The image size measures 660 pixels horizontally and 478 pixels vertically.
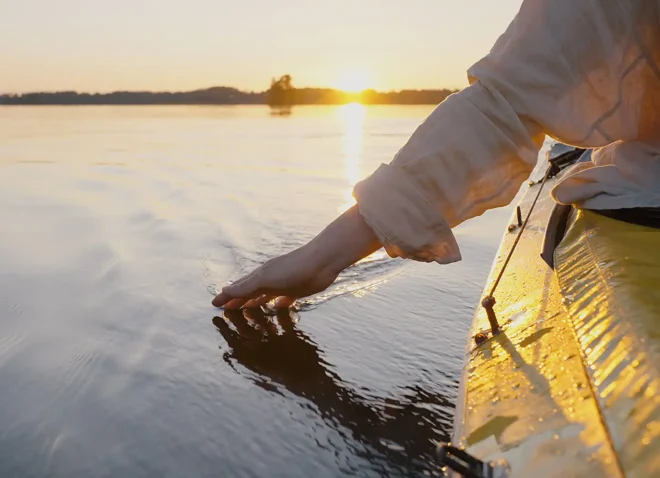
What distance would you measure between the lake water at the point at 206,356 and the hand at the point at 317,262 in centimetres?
35

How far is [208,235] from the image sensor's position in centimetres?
403

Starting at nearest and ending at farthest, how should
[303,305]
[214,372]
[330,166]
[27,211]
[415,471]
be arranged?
[415,471] < [214,372] < [303,305] < [27,211] < [330,166]

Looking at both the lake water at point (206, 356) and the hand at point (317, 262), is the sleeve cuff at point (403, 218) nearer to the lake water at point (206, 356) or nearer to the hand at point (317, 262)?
the hand at point (317, 262)

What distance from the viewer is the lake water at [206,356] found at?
1.62m

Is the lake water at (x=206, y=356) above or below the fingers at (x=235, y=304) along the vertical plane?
below

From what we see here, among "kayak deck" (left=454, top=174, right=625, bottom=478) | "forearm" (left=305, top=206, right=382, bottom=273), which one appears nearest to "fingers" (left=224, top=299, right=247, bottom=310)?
"forearm" (left=305, top=206, right=382, bottom=273)

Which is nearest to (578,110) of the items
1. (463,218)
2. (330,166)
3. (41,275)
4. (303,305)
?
(463,218)

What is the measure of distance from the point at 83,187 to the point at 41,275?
3.20 metres

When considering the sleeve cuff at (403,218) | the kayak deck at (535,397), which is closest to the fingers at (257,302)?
the kayak deck at (535,397)

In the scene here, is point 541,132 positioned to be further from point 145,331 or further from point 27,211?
point 27,211

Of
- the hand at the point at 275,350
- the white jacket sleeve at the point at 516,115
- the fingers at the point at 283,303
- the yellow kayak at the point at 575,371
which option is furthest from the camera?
the fingers at the point at 283,303

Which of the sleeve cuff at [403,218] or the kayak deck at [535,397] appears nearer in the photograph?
the kayak deck at [535,397]

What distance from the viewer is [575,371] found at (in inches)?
39.4

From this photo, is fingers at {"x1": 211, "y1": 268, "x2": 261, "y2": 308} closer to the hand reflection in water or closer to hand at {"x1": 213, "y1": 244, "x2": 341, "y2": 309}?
hand at {"x1": 213, "y1": 244, "x2": 341, "y2": 309}
